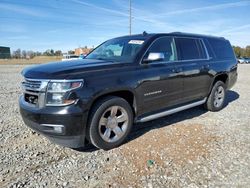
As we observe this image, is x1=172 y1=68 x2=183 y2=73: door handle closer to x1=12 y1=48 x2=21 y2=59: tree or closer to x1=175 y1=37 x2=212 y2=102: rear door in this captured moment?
x1=175 y1=37 x2=212 y2=102: rear door

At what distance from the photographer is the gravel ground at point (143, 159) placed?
293 cm

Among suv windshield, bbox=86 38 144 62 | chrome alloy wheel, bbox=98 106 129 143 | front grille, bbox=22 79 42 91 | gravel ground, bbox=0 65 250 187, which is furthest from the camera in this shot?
suv windshield, bbox=86 38 144 62

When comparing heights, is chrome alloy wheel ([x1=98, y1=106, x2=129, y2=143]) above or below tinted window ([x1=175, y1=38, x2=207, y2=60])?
below

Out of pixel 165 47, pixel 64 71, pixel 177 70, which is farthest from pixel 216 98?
pixel 64 71

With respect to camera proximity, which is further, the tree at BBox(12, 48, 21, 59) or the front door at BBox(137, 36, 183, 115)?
the tree at BBox(12, 48, 21, 59)

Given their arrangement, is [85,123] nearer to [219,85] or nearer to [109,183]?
[109,183]

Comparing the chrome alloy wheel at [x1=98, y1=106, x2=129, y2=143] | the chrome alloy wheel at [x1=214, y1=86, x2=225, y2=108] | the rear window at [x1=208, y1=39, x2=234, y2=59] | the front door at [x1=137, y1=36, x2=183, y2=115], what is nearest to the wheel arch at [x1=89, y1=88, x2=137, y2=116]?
the front door at [x1=137, y1=36, x2=183, y2=115]

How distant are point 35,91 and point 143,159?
1912 millimetres

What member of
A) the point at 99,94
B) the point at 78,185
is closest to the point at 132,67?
the point at 99,94

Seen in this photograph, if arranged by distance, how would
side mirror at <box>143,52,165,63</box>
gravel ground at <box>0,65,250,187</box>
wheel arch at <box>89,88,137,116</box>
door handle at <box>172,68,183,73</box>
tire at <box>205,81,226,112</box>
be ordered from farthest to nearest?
tire at <box>205,81,226,112</box> < door handle at <box>172,68,183,73</box> < side mirror at <box>143,52,165,63</box> < wheel arch at <box>89,88,137,116</box> < gravel ground at <box>0,65,250,187</box>

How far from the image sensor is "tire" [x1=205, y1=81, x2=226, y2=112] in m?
5.93

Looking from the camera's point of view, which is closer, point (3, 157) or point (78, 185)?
point (78, 185)

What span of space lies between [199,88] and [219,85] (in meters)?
1.13

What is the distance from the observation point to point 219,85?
6.14 metres
